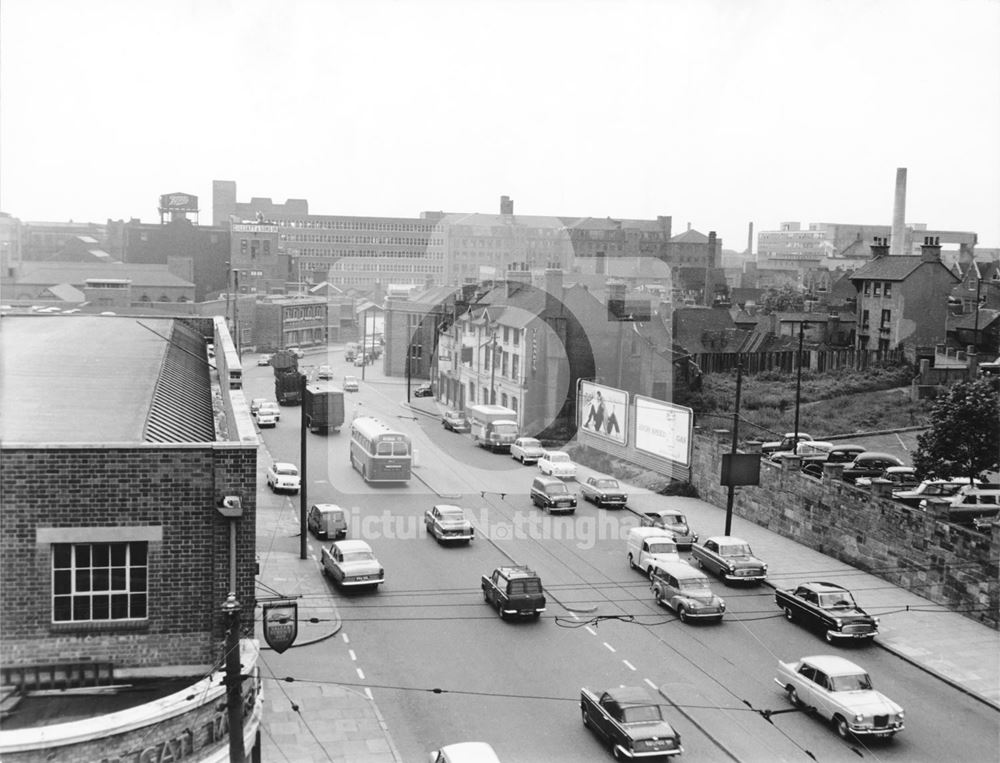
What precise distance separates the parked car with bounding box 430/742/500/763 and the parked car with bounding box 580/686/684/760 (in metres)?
2.73

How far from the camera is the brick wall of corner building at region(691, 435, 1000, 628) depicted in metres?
27.1

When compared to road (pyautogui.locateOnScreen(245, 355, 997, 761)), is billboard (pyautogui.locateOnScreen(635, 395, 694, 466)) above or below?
above

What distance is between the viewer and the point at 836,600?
1041 inches

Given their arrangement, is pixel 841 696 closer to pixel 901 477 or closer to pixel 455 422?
pixel 901 477

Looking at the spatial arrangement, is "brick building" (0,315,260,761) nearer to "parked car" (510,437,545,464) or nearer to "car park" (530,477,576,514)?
"car park" (530,477,576,514)

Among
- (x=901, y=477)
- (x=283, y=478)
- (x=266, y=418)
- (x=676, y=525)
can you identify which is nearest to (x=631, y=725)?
(x=676, y=525)

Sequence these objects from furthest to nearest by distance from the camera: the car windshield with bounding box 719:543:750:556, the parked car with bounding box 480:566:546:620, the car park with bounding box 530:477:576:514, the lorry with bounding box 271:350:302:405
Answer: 1. the lorry with bounding box 271:350:302:405
2. the car park with bounding box 530:477:576:514
3. the car windshield with bounding box 719:543:750:556
4. the parked car with bounding box 480:566:546:620

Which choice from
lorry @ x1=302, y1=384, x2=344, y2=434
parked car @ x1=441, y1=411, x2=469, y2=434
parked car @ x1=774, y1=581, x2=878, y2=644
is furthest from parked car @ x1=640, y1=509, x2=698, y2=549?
lorry @ x1=302, y1=384, x2=344, y2=434

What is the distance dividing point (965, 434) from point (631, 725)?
2097cm

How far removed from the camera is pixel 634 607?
27969mm

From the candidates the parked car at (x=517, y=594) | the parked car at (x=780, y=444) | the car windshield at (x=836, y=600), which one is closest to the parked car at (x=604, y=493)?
the parked car at (x=780, y=444)

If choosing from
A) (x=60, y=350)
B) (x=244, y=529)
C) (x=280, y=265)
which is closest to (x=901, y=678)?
(x=244, y=529)

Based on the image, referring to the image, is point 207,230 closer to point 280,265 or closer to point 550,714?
point 280,265

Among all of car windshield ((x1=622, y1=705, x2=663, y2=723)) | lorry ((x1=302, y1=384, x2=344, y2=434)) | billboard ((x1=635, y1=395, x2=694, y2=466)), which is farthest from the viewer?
lorry ((x1=302, y1=384, x2=344, y2=434))
